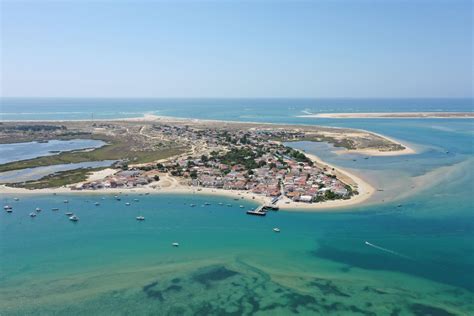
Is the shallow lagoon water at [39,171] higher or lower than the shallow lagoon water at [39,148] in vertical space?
lower

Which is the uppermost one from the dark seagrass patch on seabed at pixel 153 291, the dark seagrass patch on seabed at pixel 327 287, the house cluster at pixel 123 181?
the house cluster at pixel 123 181

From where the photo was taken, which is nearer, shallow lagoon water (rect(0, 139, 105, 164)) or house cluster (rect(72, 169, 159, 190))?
house cluster (rect(72, 169, 159, 190))

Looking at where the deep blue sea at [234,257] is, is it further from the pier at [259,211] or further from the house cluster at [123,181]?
the house cluster at [123,181]

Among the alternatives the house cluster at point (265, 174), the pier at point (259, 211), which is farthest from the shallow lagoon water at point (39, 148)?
the pier at point (259, 211)

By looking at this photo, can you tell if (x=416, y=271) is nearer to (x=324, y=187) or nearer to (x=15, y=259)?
(x=324, y=187)

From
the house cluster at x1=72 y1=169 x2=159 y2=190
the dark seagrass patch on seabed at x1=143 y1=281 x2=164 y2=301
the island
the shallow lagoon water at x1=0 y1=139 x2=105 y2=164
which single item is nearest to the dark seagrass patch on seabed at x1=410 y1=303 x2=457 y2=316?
the dark seagrass patch on seabed at x1=143 y1=281 x2=164 y2=301

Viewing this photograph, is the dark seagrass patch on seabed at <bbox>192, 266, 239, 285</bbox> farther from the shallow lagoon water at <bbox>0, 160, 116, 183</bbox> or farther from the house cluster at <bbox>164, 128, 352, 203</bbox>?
the shallow lagoon water at <bbox>0, 160, 116, 183</bbox>
